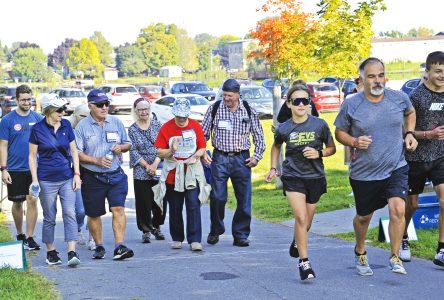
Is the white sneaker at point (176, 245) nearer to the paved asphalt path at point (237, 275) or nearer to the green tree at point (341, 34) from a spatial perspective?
the paved asphalt path at point (237, 275)

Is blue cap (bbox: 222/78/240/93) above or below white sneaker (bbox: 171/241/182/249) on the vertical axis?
above

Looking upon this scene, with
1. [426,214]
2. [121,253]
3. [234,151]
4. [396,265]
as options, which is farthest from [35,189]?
[426,214]

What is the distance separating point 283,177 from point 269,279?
99 cm

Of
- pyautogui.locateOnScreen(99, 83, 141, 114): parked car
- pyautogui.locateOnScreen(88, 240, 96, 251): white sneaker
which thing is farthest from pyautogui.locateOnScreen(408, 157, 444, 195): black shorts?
pyautogui.locateOnScreen(99, 83, 141, 114): parked car

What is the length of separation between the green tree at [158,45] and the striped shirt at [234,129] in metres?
116

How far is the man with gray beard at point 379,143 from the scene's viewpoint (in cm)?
760

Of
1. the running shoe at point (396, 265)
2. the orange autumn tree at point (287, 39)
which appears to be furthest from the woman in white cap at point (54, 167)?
the orange autumn tree at point (287, 39)

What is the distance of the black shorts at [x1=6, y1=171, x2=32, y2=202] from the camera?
413 inches

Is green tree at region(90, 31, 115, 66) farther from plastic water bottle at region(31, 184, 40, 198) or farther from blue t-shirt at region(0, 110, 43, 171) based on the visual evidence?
plastic water bottle at region(31, 184, 40, 198)

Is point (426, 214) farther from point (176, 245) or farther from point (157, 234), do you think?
point (157, 234)

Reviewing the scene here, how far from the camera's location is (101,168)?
30.6 feet

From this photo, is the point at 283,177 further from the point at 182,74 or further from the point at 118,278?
the point at 182,74

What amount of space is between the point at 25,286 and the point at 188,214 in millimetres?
2905

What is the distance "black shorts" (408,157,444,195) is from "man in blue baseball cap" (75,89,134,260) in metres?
3.21
